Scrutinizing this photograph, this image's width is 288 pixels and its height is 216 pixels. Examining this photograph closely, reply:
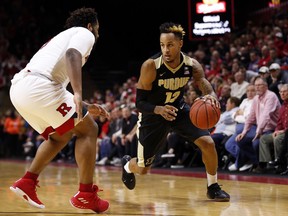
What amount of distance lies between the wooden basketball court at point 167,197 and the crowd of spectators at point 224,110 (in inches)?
52.2

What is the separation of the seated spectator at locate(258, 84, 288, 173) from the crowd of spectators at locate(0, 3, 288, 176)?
0.05 feet

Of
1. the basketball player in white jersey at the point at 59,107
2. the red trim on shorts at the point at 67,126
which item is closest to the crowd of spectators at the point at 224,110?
the basketball player in white jersey at the point at 59,107

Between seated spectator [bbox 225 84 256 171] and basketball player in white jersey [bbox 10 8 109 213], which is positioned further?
seated spectator [bbox 225 84 256 171]

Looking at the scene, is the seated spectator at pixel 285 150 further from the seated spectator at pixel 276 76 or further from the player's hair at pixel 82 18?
the player's hair at pixel 82 18

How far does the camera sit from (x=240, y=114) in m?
9.23

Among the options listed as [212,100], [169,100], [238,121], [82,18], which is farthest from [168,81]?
[238,121]

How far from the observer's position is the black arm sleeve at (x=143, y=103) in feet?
17.8

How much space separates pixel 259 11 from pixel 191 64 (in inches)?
509

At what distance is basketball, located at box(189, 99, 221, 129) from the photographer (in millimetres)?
5160

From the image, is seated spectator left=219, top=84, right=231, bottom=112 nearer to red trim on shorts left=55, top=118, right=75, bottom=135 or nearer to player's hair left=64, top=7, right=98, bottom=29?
player's hair left=64, top=7, right=98, bottom=29

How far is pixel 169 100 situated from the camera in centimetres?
559

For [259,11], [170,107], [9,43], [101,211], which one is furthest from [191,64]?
[9,43]

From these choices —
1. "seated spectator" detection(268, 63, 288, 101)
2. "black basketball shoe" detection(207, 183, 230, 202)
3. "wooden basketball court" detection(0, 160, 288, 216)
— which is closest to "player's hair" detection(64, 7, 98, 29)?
"wooden basketball court" detection(0, 160, 288, 216)

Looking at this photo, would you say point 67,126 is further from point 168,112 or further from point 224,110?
point 224,110
